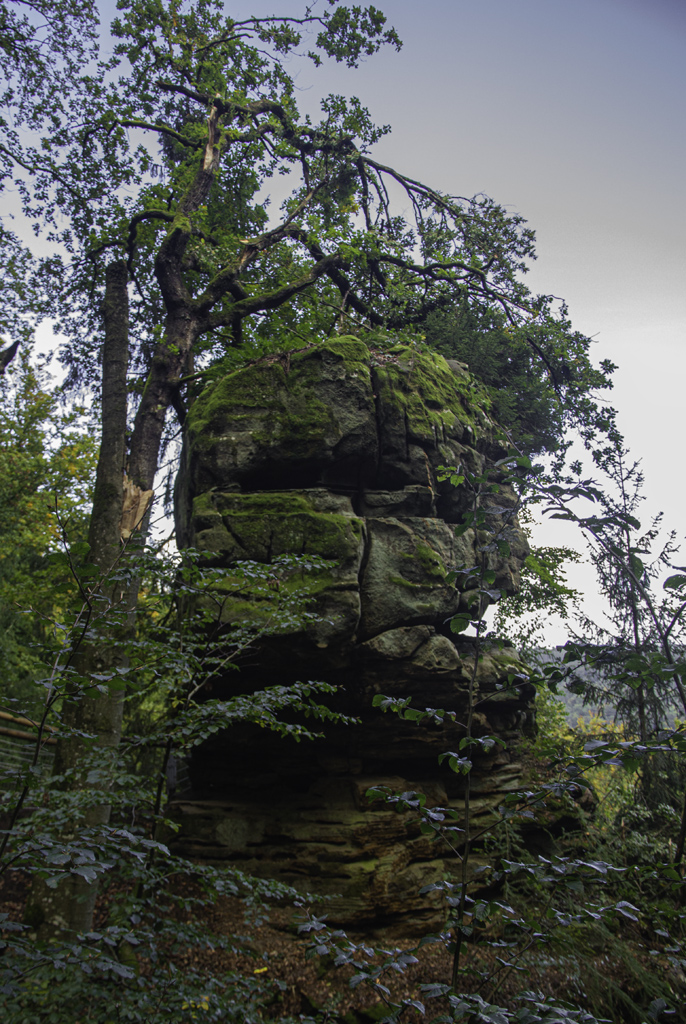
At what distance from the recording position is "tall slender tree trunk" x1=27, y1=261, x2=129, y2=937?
3.98 m

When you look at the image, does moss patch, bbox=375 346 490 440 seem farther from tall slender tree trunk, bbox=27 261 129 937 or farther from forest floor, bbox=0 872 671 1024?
forest floor, bbox=0 872 671 1024

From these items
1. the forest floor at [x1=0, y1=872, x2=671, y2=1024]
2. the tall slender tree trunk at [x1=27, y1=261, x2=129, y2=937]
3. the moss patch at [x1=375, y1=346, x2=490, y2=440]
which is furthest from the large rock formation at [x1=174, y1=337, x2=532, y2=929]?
the tall slender tree trunk at [x1=27, y1=261, x2=129, y2=937]

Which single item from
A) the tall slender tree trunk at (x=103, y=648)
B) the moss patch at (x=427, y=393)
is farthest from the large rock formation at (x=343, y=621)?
the tall slender tree trunk at (x=103, y=648)

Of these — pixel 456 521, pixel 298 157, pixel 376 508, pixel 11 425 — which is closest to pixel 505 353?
pixel 456 521

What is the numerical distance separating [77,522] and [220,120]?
7.65 meters

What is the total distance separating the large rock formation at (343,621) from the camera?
604 centimetres

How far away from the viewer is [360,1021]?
4418 millimetres

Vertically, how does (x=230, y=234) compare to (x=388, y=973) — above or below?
above

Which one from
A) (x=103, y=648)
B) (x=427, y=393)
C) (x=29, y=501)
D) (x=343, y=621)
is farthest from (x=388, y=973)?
(x=29, y=501)

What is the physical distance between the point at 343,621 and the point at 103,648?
2618mm

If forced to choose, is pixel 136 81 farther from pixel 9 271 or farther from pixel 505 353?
pixel 505 353

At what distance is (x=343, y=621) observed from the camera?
6.08 m

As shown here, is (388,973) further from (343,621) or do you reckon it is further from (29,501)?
(29,501)

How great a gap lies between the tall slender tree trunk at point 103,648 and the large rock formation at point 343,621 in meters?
1.23
